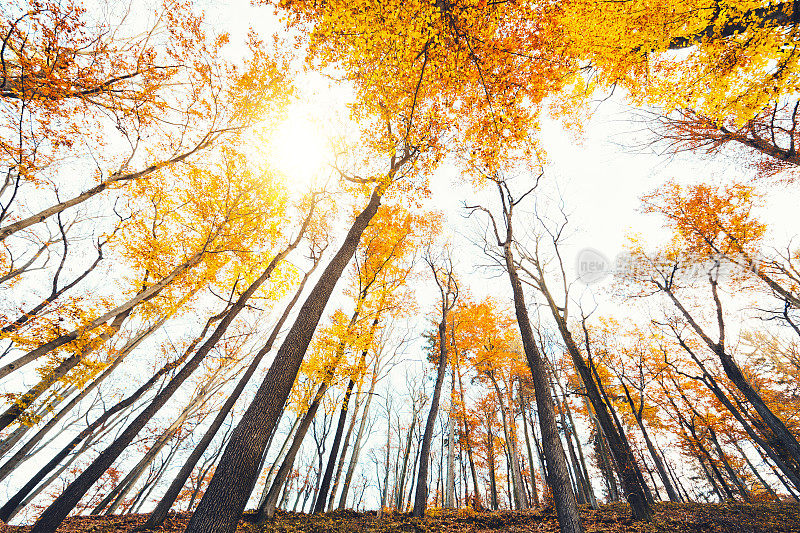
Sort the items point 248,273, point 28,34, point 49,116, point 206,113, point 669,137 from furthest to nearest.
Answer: point 248,273, point 206,113, point 669,137, point 49,116, point 28,34

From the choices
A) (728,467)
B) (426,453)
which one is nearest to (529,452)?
(426,453)

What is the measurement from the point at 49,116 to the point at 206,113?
11.2 feet

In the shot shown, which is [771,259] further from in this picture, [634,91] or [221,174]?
[221,174]

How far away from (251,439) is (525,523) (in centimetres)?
833

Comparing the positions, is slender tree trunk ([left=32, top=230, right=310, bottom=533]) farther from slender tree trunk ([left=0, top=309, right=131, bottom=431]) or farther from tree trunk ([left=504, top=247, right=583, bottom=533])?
tree trunk ([left=504, top=247, right=583, bottom=533])

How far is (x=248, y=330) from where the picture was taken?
14.5 metres

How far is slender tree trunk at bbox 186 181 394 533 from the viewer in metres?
3.22

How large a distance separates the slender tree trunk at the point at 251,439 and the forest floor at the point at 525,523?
499cm

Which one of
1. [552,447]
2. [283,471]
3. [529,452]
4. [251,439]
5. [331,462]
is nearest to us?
[251,439]

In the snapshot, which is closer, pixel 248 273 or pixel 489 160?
pixel 489 160

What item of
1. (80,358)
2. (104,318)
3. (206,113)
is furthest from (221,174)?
(80,358)

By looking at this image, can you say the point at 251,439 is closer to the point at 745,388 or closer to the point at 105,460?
the point at 105,460

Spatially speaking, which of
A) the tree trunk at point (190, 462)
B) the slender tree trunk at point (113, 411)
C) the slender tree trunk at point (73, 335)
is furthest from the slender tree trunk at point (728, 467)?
the slender tree trunk at point (73, 335)

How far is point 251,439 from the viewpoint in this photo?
3703mm
